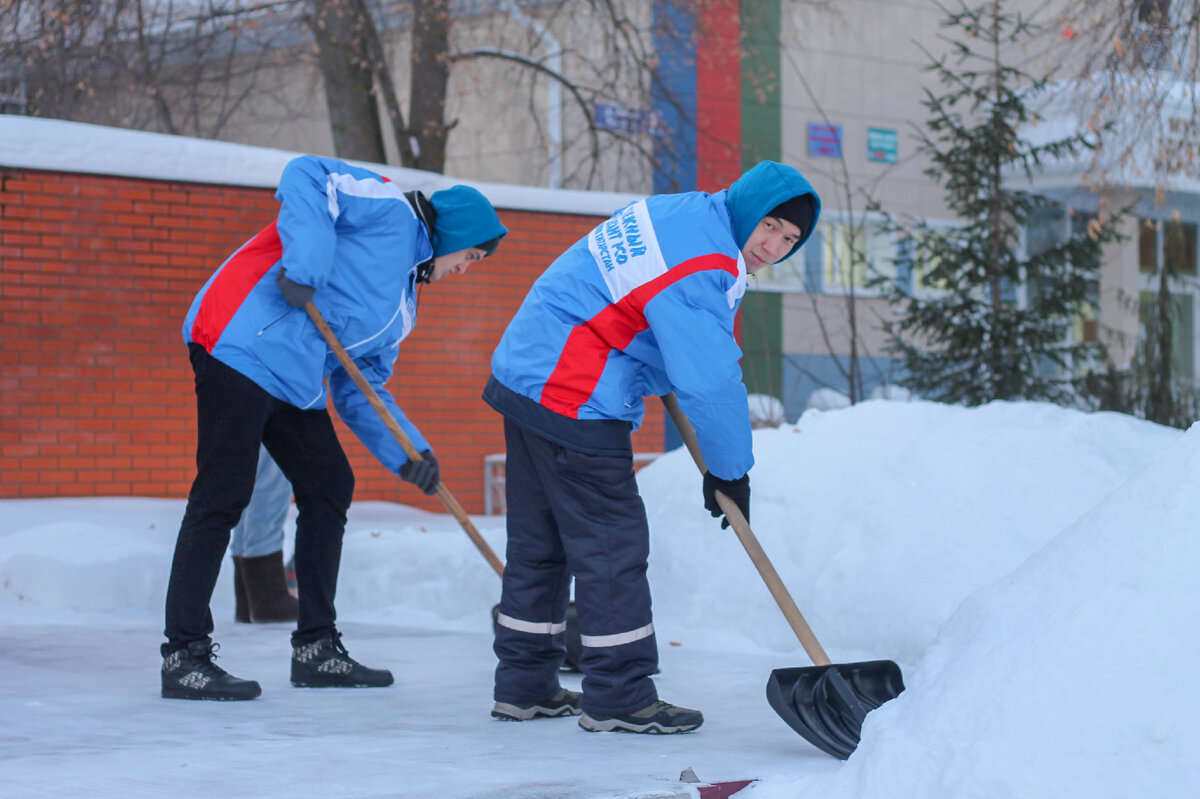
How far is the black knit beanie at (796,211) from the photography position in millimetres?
3146

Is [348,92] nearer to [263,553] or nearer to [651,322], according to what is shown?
[263,553]

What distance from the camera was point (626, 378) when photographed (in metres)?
3.20

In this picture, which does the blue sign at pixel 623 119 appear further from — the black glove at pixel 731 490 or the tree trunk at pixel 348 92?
the black glove at pixel 731 490

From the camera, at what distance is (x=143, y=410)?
7.29 m

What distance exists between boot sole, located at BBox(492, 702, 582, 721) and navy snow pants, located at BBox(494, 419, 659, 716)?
0.10ft

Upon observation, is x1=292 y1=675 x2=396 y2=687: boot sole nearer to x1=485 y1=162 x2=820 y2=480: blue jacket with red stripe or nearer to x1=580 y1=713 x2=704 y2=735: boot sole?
x1=580 y1=713 x2=704 y2=735: boot sole

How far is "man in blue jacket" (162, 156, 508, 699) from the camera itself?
356 cm

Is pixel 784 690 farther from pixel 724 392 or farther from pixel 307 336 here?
pixel 307 336

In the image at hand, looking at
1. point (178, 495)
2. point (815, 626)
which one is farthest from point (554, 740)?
point (178, 495)

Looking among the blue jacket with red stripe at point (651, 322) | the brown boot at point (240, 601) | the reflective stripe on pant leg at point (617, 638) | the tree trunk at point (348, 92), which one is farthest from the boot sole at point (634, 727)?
the tree trunk at point (348, 92)

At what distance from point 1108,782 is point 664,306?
1465 millimetres

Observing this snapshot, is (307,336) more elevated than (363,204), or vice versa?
(363,204)

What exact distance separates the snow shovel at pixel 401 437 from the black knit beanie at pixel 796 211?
1.37 metres

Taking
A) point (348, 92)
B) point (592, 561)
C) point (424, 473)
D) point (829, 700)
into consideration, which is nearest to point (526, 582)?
point (592, 561)
